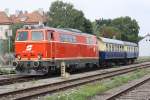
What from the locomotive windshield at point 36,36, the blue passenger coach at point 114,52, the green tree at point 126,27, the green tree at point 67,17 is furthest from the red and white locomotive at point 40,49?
the green tree at point 126,27

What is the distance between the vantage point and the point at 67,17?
9288cm

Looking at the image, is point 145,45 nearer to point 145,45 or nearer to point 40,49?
point 145,45

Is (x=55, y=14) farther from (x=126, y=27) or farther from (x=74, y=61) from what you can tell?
(x=74, y=61)

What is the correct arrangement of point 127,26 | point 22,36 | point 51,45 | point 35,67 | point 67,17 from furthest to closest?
point 127,26 < point 67,17 < point 22,36 < point 51,45 < point 35,67

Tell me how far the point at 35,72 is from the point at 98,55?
1388 centimetres

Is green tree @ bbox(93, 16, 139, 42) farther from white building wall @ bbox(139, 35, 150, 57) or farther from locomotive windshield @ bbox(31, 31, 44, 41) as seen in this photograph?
locomotive windshield @ bbox(31, 31, 44, 41)

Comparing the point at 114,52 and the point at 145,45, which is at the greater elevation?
the point at 145,45

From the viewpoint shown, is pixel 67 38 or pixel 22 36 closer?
pixel 22 36

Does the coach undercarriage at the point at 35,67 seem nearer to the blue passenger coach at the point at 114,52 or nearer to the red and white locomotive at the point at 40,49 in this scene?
the red and white locomotive at the point at 40,49

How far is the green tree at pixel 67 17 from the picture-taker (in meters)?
90.0

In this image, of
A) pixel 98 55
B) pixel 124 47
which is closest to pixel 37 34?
pixel 98 55

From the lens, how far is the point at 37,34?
92.0 ft

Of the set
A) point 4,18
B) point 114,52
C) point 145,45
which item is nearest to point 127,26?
point 145,45

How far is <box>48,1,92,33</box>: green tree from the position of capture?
90.0 m
